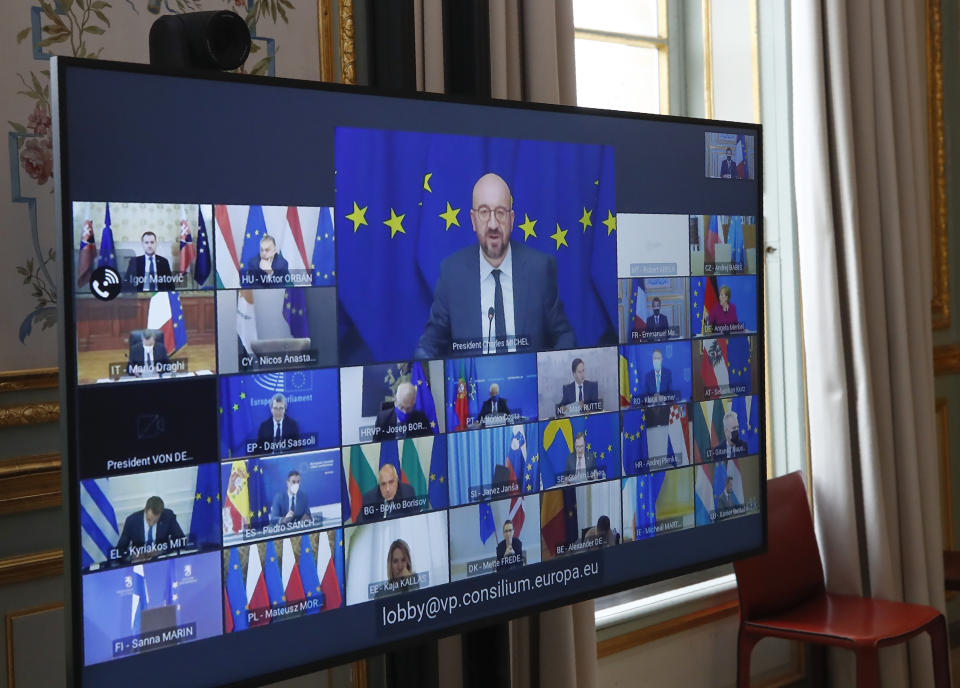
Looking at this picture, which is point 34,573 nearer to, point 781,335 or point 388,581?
point 388,581

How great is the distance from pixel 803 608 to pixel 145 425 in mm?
1991

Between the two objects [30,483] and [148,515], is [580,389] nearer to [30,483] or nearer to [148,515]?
[148,515]

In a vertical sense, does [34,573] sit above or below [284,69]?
below

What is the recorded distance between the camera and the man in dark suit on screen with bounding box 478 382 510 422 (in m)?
1.85

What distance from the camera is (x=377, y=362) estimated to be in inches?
68.0

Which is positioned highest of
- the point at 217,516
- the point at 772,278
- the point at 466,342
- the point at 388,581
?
the point at 772,278

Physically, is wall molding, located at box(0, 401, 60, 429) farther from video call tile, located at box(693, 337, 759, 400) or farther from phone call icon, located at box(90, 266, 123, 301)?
video call tile, located at box(693, 337, 759, 400)

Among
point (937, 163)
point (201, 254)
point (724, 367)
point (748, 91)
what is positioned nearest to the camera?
point (201, 254)

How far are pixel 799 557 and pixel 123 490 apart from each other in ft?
6.57

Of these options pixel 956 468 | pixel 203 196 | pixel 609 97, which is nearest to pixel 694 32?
pixel 609 97

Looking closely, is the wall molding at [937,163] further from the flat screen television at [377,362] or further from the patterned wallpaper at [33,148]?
the patterned wallpaper at [33,148]

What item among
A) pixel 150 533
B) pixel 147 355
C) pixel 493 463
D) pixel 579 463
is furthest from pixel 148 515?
pixel 579 463

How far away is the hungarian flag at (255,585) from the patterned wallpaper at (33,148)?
0.53m

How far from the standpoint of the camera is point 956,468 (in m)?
3.81
